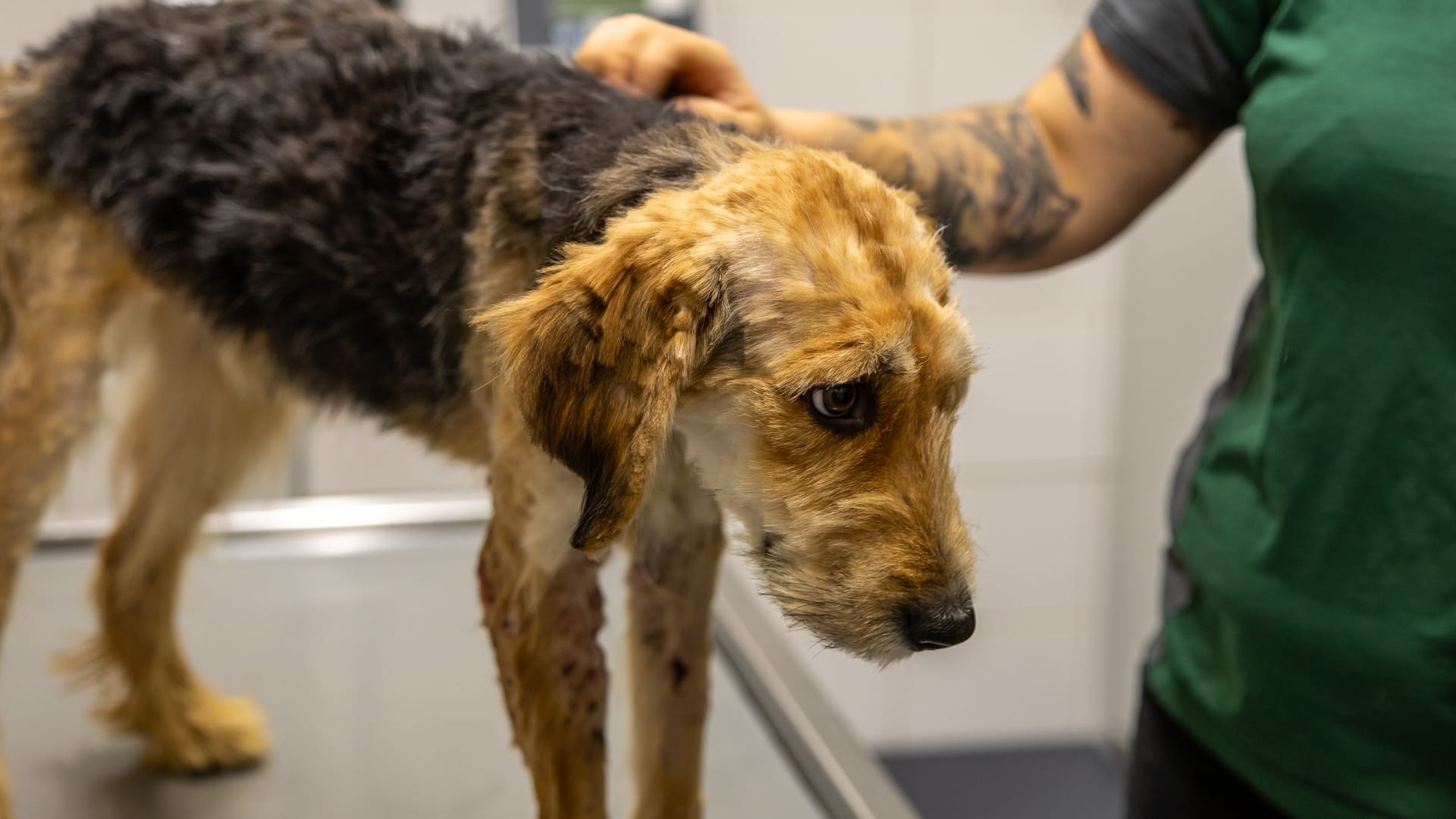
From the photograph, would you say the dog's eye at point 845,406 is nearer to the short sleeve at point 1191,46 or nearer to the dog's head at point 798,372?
the dog's head at point 798,372

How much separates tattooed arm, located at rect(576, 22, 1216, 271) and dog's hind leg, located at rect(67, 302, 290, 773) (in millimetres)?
682

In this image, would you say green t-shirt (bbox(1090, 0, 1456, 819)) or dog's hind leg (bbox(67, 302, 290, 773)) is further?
dog's hind leg (bbox(67, 302, 290, 773))

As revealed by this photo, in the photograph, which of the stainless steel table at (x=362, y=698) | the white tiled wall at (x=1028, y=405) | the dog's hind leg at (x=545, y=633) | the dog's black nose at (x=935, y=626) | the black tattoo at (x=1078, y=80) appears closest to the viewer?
the dog's black nose at (x=935, y=626)

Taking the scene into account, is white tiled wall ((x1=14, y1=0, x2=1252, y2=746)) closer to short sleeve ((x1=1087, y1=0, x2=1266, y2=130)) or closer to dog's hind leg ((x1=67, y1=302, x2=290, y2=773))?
dog's hind leg ((x1=67, y1=302, x2=290, y2=773))

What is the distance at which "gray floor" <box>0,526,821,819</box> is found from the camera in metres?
1.30

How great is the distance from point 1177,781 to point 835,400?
26.2 inches

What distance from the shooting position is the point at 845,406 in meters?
0.72

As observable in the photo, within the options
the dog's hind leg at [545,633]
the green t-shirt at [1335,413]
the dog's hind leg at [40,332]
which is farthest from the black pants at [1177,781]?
the dog's hind leg at [40,332]

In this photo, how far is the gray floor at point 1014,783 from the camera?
2.70 m

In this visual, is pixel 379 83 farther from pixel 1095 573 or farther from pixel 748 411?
pixel 1095 573

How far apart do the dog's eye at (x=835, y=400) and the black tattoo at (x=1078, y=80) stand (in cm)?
55

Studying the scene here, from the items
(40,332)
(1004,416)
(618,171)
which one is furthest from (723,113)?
(1004,416)

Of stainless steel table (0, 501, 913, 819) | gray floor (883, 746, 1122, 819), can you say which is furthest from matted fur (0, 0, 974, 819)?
gray floor (883, 746, 1122, 819)

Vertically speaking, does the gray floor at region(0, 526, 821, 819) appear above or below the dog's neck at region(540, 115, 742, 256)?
below
